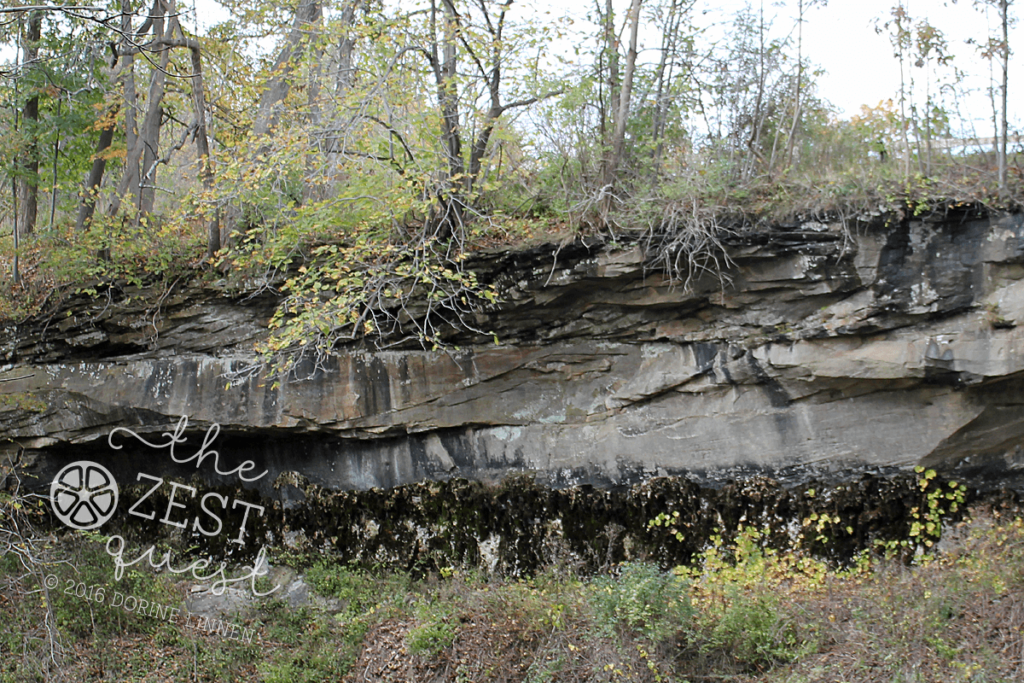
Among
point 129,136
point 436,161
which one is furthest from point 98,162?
point 436,161

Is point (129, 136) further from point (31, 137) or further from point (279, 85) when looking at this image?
point (279, 85)

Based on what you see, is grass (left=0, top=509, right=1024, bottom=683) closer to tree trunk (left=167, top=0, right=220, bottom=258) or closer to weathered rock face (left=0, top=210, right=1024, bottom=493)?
weathered rock face (left=0, top=210, right=1024, bottom=493)

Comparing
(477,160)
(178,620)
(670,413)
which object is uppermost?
(477,160)

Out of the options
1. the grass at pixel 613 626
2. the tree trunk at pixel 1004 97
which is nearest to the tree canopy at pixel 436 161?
the tree trunk at pixel 1004 97

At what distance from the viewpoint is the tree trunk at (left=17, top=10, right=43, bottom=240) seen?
8508 millimetres

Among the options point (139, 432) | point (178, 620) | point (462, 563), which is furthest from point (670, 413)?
point (139, 432)

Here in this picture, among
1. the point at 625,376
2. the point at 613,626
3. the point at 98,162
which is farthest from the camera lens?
the point at 98,162

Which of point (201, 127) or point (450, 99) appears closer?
point (450, 99)

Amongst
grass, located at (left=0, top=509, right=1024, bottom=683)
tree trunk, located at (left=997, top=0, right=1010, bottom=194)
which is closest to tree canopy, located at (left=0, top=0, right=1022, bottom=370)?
tree trunk, located at (left=997, top=0, right=1010, bottom=194)

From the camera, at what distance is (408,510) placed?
7.63 metres

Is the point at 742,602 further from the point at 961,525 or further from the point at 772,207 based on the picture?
the point at 772,207

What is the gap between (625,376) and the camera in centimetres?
718

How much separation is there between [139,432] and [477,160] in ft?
17.3

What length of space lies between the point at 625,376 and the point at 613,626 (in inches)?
107
